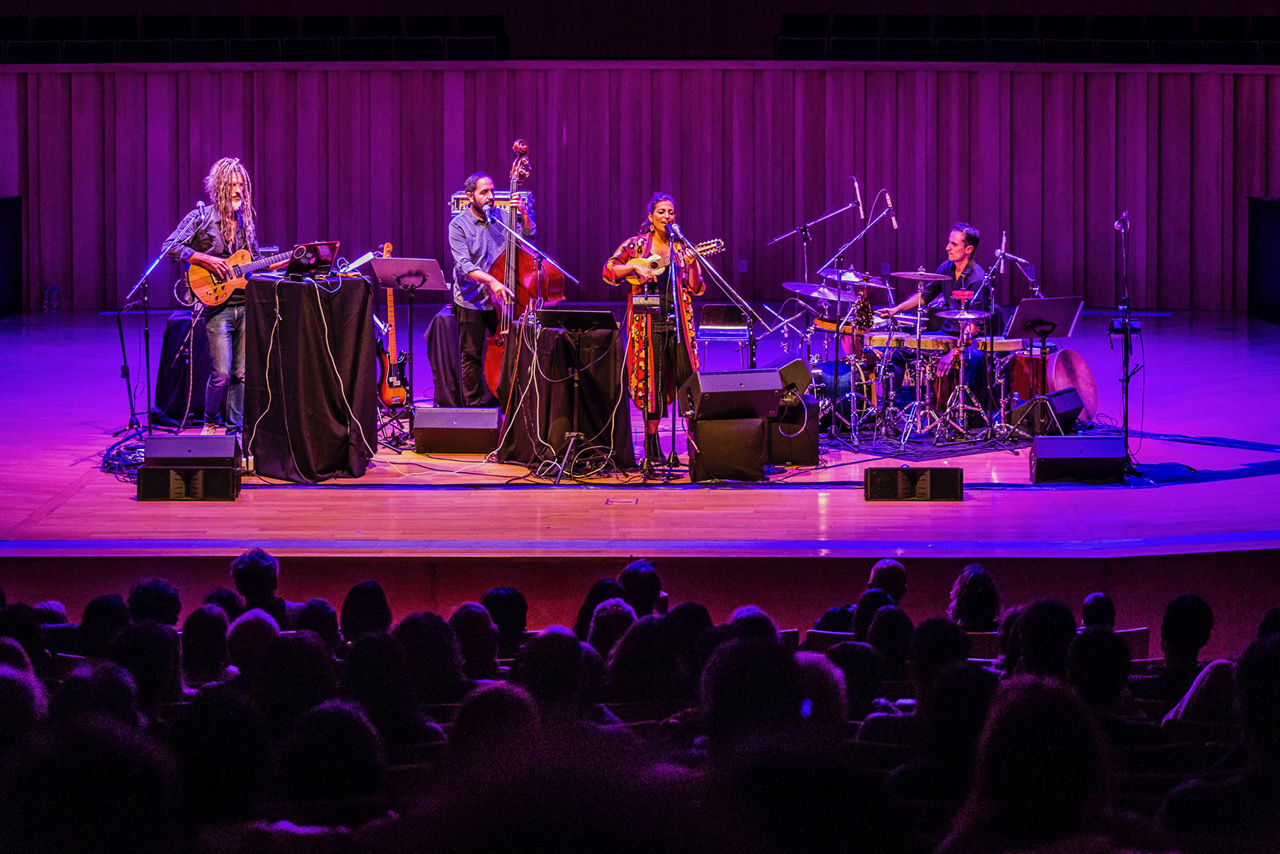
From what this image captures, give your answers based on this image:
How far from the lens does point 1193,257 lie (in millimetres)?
15695

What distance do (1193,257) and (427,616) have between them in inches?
568

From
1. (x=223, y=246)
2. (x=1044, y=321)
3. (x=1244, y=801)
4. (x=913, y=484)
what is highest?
(x=223, y=246)

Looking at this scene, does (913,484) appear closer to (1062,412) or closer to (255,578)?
(1062,412)

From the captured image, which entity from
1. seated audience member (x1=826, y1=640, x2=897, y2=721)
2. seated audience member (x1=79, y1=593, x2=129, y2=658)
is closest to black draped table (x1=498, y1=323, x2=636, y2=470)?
seated audience member (x1=79, y1=593, x2=129, y2=658)

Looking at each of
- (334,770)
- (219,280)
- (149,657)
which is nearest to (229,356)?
(219,280)

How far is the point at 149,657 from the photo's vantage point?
3121mm

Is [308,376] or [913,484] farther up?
[308,376]

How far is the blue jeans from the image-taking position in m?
7.17

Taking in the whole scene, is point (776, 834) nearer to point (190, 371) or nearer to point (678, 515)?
point (678, 515)

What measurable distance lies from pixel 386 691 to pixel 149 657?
25.4 inches

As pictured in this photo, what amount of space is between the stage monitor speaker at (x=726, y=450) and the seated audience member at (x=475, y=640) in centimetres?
339

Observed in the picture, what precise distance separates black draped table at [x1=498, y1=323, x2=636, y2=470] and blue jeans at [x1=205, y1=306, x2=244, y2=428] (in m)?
1.42

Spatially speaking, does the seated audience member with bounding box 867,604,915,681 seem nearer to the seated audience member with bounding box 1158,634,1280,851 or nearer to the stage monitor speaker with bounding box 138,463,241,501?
the seated audience member with bounding box 1158,634,1280,851

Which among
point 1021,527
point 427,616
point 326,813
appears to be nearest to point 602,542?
point 1021,527
